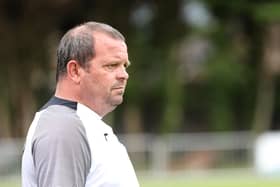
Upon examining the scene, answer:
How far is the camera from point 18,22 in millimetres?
29922

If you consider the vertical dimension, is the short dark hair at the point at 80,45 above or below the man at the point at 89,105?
above

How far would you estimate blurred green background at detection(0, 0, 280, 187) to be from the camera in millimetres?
29781

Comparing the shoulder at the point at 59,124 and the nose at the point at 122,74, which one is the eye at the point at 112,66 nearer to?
the nose at the point at 122,74

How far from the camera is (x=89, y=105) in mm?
3389

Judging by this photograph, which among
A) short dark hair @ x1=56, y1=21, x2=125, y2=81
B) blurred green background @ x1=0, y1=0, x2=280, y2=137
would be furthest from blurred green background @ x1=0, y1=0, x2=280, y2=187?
short dark hair @ x1=56, y1=21, x2=125, y2=81

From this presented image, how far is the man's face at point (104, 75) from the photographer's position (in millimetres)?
3354

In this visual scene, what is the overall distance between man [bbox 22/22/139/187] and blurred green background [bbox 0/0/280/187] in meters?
25.5

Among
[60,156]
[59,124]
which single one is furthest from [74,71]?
[60,156]

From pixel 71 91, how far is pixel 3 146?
2191 centimetres

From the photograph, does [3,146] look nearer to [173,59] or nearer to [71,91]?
[173,59]

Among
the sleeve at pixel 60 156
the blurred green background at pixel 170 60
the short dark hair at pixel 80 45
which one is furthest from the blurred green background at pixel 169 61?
the sleeve at pixel 60 156

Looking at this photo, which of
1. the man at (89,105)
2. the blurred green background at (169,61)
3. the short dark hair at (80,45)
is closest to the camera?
the man at (89,105)

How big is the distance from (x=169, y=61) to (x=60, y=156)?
95.4ft

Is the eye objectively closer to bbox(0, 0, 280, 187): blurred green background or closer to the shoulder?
the shoulder
